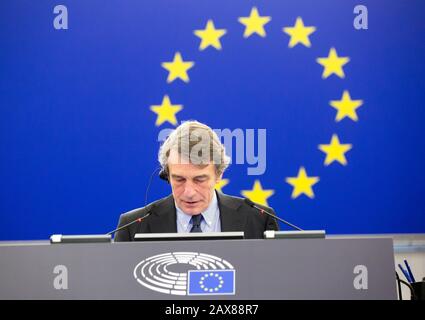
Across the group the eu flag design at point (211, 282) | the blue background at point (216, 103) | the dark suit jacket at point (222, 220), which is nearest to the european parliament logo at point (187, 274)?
the eu flag design at point (211, 282)

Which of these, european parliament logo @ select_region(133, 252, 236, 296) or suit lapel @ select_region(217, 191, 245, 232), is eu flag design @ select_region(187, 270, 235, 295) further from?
suit lapel @ select_region(217, 191, 245, 232)

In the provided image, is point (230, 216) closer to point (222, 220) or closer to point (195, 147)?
point (222, 220)

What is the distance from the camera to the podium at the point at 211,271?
5.79 feet

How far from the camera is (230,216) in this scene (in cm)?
266

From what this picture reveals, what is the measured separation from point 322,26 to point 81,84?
4.64 ft

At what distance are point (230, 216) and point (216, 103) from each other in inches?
47.2

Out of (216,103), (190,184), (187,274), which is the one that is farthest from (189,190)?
(216,103)

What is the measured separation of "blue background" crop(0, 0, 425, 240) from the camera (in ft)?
12.2

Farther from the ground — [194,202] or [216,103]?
[216,103]

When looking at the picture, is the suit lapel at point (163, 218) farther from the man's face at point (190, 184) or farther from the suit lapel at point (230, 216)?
the suit lapel at point (230, 216)

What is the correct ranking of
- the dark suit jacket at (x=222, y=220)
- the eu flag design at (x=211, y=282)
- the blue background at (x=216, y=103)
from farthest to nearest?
the blue background at (x=216, y=103) → the dark suit jacket at (x=222, y=220) → the eu flag design at (x=211, y=282)

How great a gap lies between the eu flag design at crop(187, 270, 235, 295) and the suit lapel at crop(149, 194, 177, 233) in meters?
0.81

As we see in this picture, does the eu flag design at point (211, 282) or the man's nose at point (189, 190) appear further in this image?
the man's nose at point (189, 190)

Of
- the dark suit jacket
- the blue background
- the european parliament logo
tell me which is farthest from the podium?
the blue background
